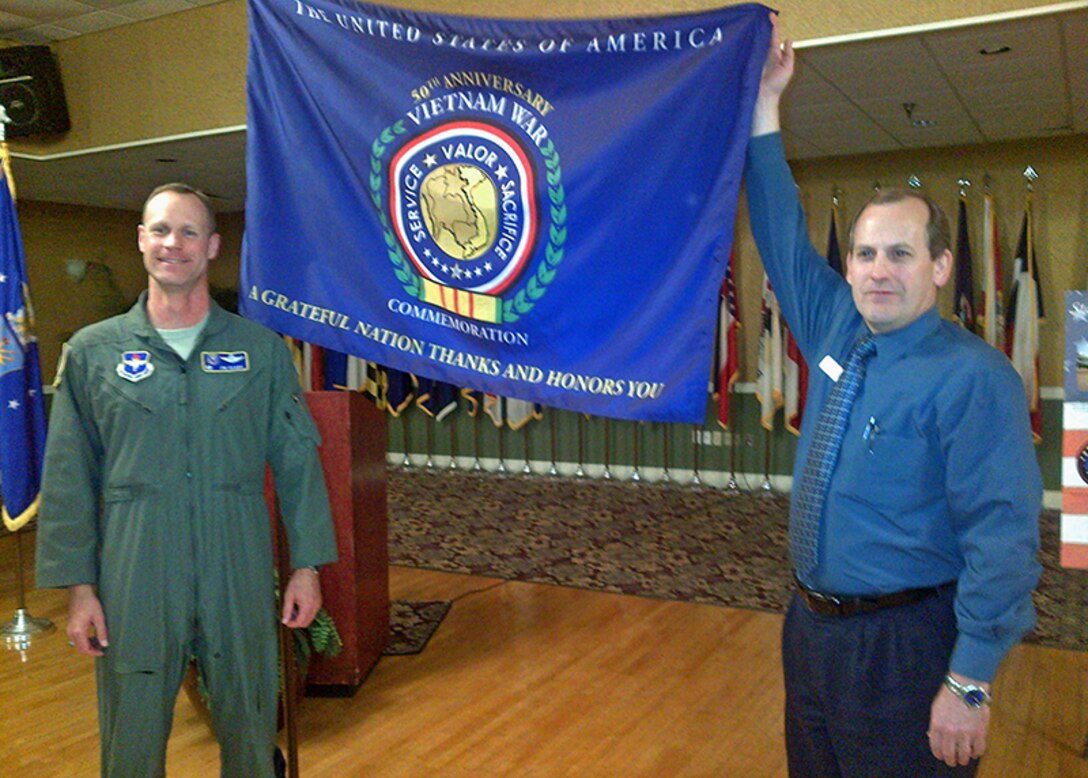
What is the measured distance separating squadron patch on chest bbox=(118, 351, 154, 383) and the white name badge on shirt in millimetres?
1291

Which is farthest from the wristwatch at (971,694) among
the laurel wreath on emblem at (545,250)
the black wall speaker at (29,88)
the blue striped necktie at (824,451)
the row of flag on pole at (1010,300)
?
the black wall speaker at (29,88)

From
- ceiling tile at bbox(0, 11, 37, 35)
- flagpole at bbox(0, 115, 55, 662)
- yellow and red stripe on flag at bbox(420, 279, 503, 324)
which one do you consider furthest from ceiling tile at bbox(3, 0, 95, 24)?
yellow and red stripe on flag at bbox(420, 279, 503, 324)

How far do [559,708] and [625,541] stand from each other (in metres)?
2.55

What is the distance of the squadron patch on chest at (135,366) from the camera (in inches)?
70.4

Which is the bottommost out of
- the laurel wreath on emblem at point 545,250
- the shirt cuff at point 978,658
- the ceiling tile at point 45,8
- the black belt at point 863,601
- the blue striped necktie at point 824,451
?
the shirt cuff at point 978,658

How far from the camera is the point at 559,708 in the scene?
3.14 metres

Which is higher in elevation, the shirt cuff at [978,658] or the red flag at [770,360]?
the red flag at [770,360]

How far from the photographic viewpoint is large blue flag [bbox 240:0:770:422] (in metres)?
1.77

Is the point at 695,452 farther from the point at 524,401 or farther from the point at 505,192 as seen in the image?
the point at 505,192

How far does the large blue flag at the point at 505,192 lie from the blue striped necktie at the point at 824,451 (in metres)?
0.23

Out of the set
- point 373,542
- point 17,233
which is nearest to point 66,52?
point 17,233

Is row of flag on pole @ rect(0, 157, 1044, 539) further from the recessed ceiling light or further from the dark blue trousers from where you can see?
the dark blue trousers

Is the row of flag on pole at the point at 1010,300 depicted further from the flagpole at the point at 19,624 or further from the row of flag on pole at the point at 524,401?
the flagpole at the point at 19,624

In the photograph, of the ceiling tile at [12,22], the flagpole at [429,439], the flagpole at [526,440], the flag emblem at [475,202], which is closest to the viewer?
the flag emblem at [475,202]
